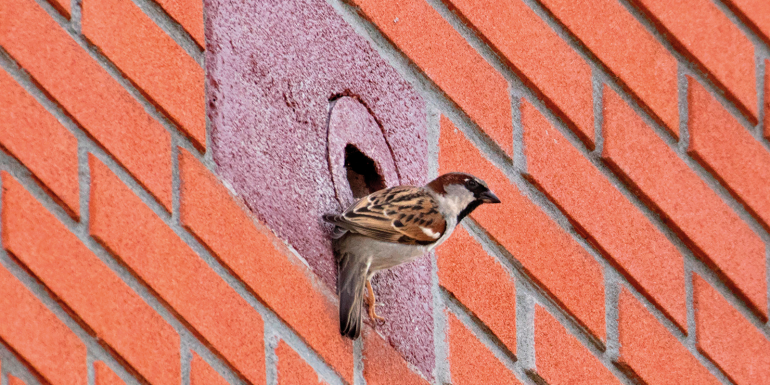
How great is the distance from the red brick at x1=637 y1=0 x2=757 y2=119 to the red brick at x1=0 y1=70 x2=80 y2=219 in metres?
1.25

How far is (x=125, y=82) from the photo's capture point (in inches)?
64.4

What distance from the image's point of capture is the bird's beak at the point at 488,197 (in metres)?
2.06

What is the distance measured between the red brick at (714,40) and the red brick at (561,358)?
64 cm

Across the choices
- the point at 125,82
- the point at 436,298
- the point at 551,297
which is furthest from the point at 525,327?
the point at 125,82

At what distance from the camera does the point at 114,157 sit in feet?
5.18

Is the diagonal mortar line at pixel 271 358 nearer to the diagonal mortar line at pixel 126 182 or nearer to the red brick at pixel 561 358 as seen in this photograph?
the diagonal mortar line at pixel 126 182

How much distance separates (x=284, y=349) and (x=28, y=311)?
42 cm

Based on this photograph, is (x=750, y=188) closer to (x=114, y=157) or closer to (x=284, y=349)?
(x=284, y=349)

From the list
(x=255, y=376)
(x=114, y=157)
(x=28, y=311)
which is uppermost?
(x=114, y=157)

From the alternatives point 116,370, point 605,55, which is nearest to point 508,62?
point 605,55

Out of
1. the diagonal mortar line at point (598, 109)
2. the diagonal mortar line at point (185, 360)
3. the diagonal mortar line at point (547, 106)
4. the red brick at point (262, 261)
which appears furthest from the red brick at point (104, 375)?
the diagonal mortar line at point (598, 109)

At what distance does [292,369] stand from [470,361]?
0.40 m

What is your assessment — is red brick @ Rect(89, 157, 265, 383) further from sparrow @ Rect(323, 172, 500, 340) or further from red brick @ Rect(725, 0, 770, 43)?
red brick @ Rect(725, 0, 770, 43)

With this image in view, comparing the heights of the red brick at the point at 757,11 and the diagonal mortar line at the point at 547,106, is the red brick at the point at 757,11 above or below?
above
